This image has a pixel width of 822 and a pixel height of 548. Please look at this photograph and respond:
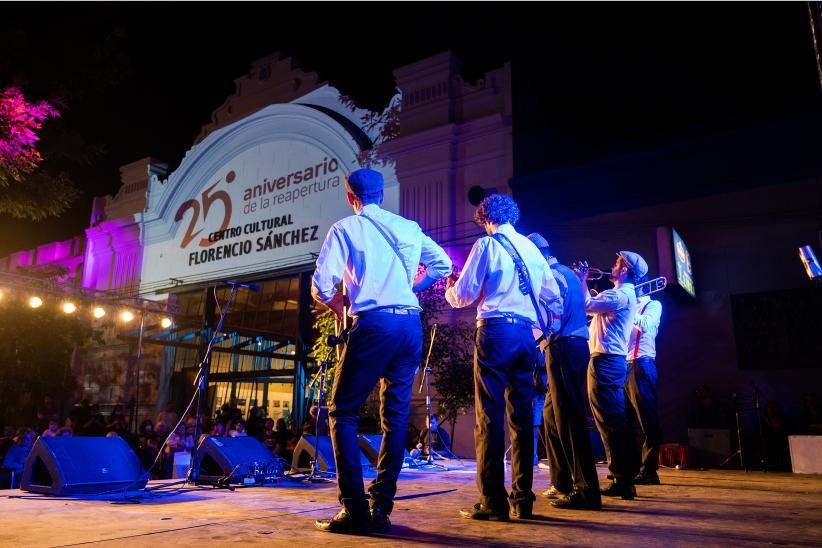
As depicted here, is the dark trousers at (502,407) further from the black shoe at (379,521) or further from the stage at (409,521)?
the black shoe at (379,521)

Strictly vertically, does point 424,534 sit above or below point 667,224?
below

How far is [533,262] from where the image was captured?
3570 mm

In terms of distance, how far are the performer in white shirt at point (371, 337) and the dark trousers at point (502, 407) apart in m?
0.43

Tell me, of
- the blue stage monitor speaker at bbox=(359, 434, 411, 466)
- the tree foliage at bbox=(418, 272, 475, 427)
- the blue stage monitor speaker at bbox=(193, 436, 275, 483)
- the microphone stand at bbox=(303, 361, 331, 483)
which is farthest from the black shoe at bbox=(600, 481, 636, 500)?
the tree foliage at bbox=(418, 272, 475, 427)

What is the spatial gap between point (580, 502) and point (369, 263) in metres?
1.97

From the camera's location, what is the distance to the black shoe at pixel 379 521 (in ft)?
9.08

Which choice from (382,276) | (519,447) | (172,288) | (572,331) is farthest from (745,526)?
(172,288)

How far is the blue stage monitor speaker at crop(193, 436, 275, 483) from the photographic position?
16.8 feet

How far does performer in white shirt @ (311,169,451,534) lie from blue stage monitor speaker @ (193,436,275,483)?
8.30ft

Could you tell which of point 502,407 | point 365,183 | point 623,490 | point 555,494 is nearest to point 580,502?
point 555,494

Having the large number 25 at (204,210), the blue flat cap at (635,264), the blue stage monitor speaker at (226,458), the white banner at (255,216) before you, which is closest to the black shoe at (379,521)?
the blue stage monitor speaker at (226,458)

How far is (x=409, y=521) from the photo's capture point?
122 inches

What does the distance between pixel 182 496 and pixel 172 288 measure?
600 inches

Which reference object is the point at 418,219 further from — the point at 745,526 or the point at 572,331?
the point at 745,526
